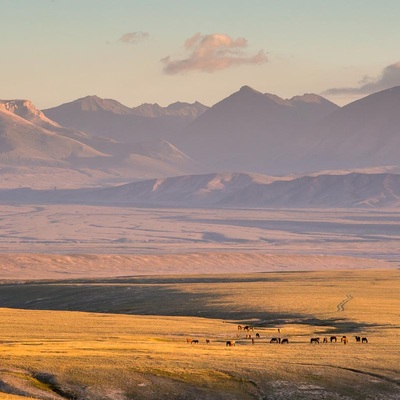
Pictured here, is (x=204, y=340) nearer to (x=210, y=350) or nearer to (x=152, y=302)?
(x=210, y=350)

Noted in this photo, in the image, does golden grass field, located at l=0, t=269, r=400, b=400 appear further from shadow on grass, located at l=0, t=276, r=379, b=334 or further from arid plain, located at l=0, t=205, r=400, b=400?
shadow on grass, located at l=0, t=276, r=379, b=334

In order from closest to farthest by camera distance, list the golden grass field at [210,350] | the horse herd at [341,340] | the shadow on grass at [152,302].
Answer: the golden grass field at [210,350]
the horse herd at [341,340]
the shadow on grass at [152,302]

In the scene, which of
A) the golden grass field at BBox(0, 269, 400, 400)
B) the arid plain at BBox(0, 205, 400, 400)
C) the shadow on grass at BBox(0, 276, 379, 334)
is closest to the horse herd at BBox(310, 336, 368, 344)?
the golden grass field at BBox(0, 269, 400, 400)

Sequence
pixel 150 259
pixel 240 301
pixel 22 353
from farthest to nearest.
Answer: pixel 150 259
pixel 240 301
pixel 22 353

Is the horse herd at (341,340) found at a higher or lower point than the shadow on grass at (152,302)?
higher

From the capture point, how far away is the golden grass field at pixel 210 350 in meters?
38.2

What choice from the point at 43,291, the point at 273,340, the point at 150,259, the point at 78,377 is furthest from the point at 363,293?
the point at 150,259

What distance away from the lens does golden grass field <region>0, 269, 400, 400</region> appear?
3816cm

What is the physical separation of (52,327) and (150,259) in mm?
121378

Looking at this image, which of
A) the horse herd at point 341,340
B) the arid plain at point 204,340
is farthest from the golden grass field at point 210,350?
the horse herd at point 341,340

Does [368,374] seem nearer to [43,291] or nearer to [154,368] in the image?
[154,368]

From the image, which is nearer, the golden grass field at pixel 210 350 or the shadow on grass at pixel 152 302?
the golden grass field at pixel 210 350

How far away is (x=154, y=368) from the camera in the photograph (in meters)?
40.0

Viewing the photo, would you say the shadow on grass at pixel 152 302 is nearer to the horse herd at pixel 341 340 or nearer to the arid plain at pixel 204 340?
the arid plain at pixel 204 340
